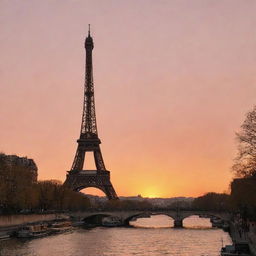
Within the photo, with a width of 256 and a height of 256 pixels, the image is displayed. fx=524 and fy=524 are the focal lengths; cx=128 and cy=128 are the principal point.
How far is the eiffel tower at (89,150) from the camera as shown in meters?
103

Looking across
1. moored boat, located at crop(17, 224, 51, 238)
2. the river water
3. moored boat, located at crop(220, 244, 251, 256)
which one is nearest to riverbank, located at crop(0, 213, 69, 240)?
moored boat, located at crop(17, 224, 51, 238)

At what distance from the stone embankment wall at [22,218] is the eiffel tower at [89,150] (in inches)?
883

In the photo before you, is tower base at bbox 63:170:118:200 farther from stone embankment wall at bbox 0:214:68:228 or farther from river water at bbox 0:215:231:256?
river water at bbox 0:215:231:256

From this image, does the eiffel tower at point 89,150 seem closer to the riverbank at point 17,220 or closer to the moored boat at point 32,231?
the riverbank at point 17,220

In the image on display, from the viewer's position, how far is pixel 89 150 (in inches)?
4230

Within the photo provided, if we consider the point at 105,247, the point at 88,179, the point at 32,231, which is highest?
the point at 88,179

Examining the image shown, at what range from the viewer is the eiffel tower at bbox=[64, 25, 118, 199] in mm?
103250

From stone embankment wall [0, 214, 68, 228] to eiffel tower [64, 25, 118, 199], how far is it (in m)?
22.4

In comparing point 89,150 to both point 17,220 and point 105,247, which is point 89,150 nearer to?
point 17,220

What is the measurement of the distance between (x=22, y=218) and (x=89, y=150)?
44078 mm

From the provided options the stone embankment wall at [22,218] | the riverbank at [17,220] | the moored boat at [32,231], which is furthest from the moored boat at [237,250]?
the stone embankment wall at [22,218]

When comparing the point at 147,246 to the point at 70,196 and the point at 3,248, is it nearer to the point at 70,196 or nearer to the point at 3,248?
the point at 3,248

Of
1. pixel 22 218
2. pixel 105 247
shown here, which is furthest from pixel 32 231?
pixel 105 247

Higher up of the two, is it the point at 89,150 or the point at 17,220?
the point at 89,150
